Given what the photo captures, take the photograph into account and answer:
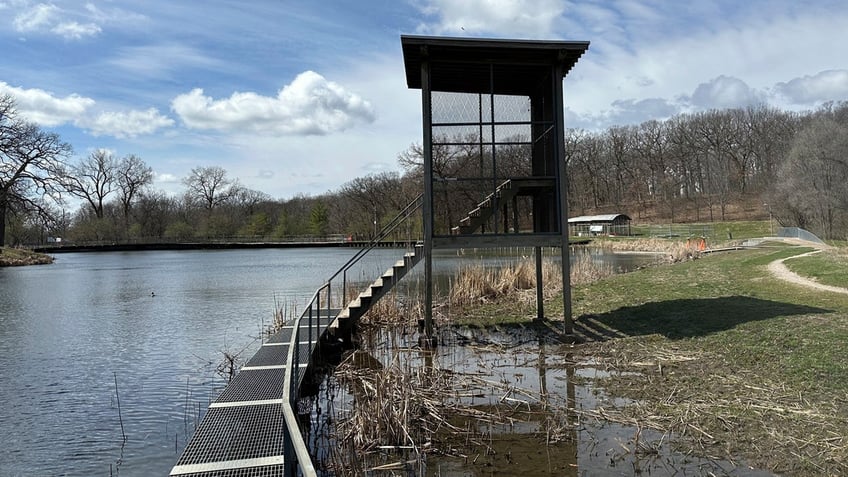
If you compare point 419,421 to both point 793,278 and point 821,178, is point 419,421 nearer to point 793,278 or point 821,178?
point 793,278

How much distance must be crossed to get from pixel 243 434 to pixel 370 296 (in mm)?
6717

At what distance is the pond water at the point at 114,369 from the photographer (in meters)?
7.50

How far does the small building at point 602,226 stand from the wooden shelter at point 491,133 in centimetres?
5732

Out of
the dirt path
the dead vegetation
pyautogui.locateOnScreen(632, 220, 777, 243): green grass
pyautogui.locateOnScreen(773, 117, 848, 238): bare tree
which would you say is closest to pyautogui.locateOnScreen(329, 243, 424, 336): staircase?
the dead vegetation

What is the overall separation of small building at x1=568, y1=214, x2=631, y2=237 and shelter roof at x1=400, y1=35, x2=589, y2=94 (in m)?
57.9

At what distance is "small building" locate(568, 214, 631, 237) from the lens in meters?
71.9

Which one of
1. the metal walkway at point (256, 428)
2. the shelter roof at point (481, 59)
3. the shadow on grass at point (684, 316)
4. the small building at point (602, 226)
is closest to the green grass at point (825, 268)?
the shadow on grass at point (684, 316)

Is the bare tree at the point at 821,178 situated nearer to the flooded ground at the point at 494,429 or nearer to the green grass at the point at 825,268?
the green grass at the point at 825,268

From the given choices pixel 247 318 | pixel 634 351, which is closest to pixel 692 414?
pixel 634 351

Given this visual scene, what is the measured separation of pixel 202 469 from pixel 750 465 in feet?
17.8

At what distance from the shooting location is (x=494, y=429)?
7.31m

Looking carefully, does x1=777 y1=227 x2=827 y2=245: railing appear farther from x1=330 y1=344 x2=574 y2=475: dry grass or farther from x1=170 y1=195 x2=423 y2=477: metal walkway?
x1=170 y1=195 x2=423 y2=477: metal walkway

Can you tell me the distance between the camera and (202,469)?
555 cm

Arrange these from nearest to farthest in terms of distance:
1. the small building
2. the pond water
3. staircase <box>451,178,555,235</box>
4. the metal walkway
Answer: the metal walkway
the pond water
staircase <box>451,178,555,235</box>
the small building
